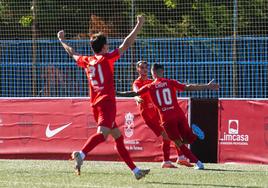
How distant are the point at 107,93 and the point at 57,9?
14.3 m

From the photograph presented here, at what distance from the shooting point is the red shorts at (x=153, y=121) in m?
14.9

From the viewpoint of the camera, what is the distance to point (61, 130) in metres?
16.5

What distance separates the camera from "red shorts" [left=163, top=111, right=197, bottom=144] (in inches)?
550

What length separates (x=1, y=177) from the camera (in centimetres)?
1198

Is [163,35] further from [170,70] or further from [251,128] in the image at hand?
[251,128]

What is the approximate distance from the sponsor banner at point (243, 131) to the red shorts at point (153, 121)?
1.39m

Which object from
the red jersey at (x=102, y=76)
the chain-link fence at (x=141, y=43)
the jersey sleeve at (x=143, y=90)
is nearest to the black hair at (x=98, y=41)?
the red jersey at (x=102, y=76)

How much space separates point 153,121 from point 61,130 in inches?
93.9

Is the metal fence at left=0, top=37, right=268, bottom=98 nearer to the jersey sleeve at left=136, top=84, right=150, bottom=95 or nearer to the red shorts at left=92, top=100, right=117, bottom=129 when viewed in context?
the jersey sleeve at left=136, top=84, right=150, bottom=95

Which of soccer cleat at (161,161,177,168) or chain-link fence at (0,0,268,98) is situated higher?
chain-link fence at (0,0,268,98)

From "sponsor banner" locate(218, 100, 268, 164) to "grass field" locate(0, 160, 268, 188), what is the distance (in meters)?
0.49

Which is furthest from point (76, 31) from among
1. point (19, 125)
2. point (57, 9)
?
point (19, 125)

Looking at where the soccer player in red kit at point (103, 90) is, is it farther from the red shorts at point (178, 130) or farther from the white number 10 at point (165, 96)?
the white number 10 at point (165, 96)

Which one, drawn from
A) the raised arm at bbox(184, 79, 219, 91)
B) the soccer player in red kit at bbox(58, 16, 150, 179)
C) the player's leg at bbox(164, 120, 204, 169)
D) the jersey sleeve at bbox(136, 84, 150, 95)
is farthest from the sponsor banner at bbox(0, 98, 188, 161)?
the soccer player in red kit at bbox(58, 16, 150, 179)
